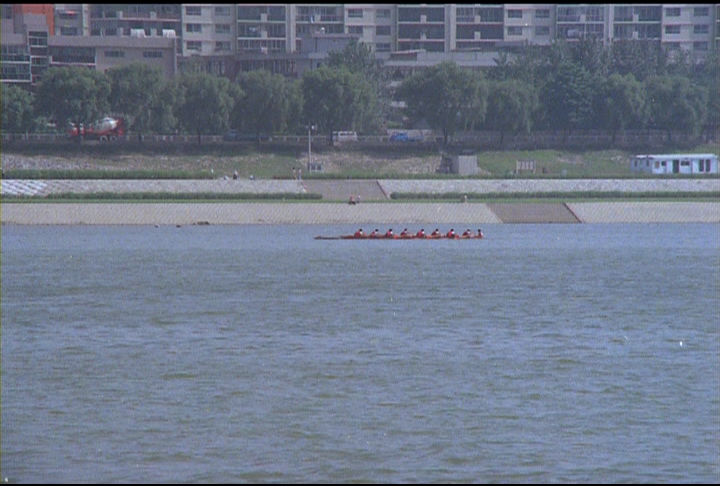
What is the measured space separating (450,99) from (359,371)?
269 ft

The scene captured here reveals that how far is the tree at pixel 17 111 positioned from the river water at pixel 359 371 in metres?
46.6

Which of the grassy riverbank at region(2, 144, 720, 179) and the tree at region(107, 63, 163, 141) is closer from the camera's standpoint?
the grassy riverbank at region(2, 144, 720, 179)

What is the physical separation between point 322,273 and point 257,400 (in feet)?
85.7

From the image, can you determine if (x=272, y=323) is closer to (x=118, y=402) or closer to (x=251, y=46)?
(x=118, y=402)

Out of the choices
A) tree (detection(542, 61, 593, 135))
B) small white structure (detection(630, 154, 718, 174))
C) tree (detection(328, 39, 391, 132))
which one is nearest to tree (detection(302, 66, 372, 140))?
tree (detection(328, 39, 391, 132))

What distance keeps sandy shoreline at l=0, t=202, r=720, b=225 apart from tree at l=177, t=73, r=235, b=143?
26.5 meters

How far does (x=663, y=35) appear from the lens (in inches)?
5925

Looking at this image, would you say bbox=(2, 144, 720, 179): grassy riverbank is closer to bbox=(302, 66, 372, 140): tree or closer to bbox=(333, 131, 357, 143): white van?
bbox=(302, 66, 372, 140): tree

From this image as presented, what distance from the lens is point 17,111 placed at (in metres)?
97.9

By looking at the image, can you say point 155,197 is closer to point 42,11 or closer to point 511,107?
point 511,107

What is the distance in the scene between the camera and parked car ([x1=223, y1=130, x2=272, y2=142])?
106319 mm

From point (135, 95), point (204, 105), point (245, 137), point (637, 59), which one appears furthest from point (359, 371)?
point (637, 59)

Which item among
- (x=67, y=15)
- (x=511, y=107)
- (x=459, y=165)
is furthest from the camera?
(x=67, y=15)

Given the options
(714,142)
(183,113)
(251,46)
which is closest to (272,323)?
(183,113)
